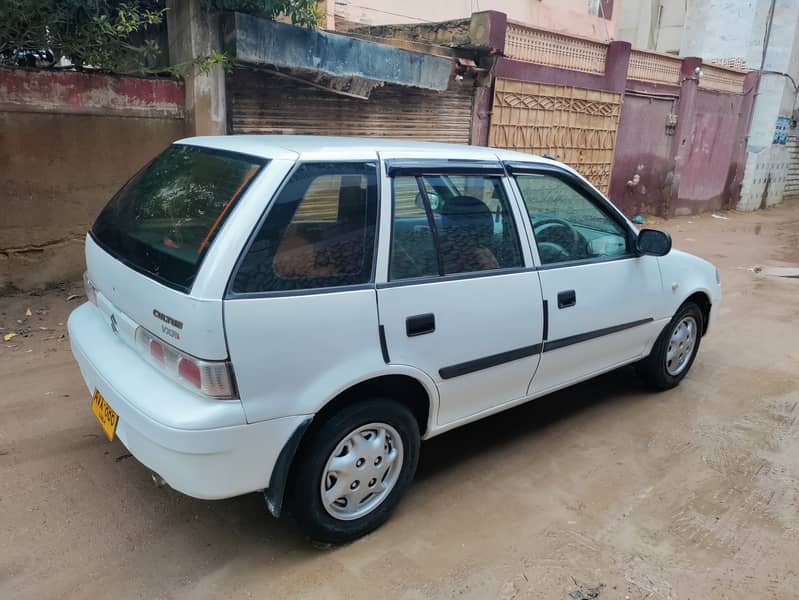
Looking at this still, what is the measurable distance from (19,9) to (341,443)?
4422mm

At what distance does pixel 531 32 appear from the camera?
968 cm

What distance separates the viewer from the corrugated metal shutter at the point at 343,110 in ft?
21.8

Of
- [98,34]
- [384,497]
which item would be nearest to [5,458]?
[384,497]

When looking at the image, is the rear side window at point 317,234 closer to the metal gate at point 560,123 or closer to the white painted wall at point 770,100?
the metal gate at point 560,123

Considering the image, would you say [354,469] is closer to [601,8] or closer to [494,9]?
[494,9]

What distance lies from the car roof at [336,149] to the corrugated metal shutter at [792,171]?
675 inches

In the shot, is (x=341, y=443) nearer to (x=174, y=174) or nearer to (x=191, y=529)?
(x=191, y=529)

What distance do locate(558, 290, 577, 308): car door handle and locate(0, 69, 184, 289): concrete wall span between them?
4.47 meters

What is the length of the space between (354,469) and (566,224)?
1.86m

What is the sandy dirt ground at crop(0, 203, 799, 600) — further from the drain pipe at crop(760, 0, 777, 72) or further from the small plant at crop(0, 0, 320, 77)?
the drain pipe at crop(760, 0, 777, 72)

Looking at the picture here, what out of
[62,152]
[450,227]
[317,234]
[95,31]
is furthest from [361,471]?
[95,31]

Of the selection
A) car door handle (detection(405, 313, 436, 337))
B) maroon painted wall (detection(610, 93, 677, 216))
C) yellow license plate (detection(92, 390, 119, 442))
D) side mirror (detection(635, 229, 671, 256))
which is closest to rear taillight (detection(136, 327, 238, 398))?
yellow license plate (detection(92, 390, 119, 442))

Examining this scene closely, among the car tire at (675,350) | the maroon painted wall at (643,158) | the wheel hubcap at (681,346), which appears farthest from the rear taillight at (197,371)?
the maroon painted wall at (643,158)

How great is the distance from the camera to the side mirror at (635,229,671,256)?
144 inches
